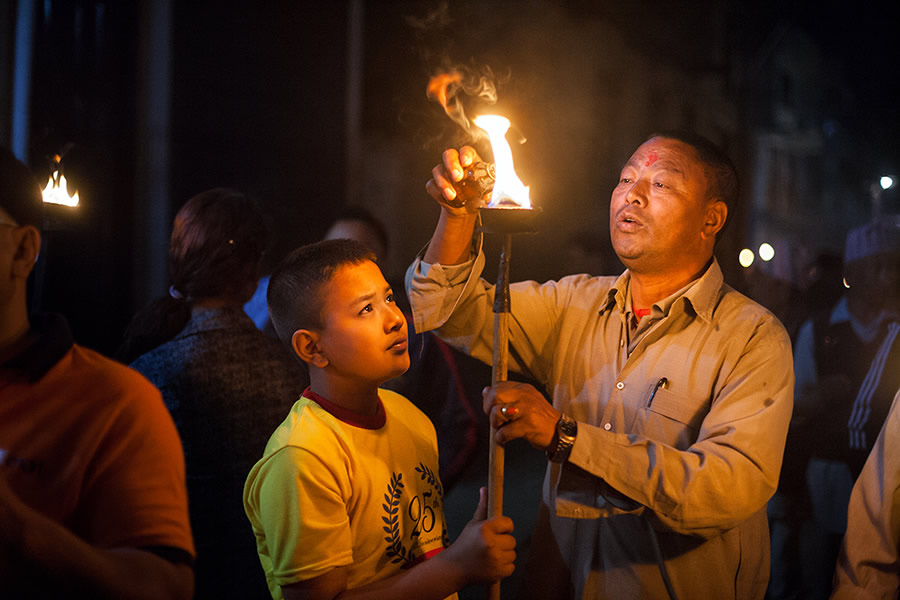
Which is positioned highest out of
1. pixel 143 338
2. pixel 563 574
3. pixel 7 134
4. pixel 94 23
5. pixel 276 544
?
pixel 94 23

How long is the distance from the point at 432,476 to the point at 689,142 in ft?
4.58

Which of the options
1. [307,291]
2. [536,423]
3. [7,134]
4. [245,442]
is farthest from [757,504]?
[7,134]

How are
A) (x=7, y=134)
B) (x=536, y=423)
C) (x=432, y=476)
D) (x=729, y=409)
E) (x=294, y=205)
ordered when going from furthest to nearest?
(x=294, y=205) < (x=7, y=134) < (x=432, y=476) < (x=729, y=409) < (x=536, y=423)

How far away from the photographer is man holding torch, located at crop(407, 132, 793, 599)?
193 cm

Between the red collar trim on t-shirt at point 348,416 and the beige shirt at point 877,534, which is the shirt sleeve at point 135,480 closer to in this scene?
the red collar trim on t-shirt at point 348,416

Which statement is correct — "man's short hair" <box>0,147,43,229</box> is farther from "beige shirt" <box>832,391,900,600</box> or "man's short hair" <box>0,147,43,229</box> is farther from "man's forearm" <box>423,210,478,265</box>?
"beige shirt" <box>832,391,900,600</box>

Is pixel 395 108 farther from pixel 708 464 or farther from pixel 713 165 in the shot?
pixel 708 464

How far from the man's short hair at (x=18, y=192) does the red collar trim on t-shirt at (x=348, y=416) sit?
88 cm

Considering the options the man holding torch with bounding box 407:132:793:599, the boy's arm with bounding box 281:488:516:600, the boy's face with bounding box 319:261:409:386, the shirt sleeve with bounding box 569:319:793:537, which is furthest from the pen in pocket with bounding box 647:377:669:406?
the boy's face with bounding box 319:261:409:386

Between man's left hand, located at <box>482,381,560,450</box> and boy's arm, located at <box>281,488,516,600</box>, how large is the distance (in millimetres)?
225

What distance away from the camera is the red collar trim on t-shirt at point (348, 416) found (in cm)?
200

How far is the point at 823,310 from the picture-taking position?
4.64 meters

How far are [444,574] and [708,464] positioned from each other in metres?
0.75

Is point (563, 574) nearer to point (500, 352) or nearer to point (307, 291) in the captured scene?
point (500, 352)
